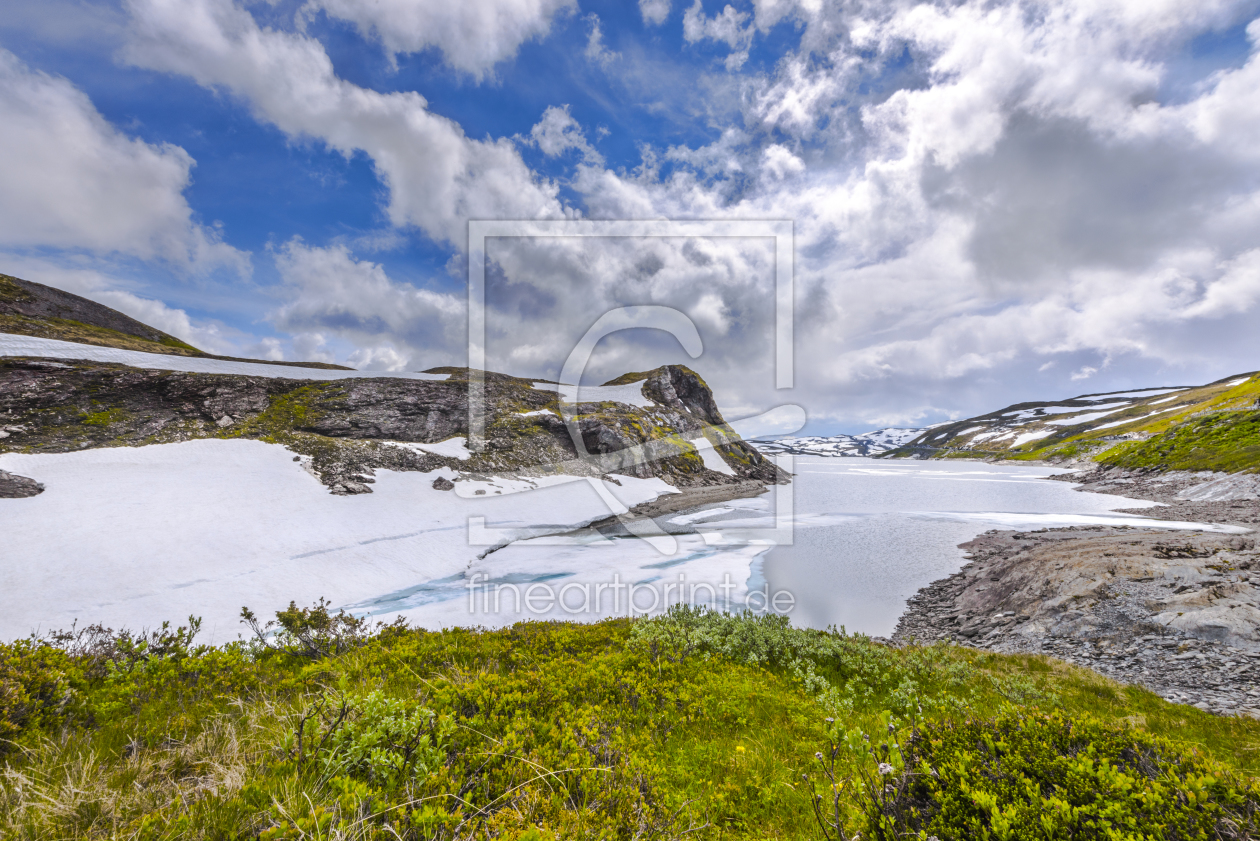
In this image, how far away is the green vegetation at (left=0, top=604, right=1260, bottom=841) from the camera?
2721 mm

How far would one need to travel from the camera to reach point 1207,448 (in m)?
55.9

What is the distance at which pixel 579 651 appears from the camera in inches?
305

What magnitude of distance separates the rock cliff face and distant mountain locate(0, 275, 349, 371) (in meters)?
13.4

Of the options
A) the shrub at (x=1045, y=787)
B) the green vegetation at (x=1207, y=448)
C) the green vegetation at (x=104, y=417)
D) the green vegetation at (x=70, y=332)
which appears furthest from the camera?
the green vegetation at (x=1207, y=448)

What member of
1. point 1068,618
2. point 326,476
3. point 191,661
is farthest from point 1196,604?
point 326,476

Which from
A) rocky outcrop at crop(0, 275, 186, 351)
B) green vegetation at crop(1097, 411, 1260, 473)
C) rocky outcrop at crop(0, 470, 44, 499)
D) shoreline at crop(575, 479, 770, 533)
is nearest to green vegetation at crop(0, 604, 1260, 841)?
rocky outcrop at crop(0, 470, 44, 499)

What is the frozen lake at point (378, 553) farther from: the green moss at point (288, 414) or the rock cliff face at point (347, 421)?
the green moss at point (288, 414)

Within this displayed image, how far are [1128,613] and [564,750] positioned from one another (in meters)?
14.4

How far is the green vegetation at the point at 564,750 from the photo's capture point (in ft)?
8.93

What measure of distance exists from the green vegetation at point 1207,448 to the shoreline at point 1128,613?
47699mm

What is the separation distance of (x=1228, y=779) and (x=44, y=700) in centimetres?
1016

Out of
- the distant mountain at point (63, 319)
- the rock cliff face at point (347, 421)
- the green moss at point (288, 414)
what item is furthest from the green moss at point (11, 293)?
the green moss at point (288, 414)

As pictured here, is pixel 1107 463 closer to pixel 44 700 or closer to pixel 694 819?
pixel 694 819

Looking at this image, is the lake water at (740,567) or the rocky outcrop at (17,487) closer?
the lake water at (740,567)
